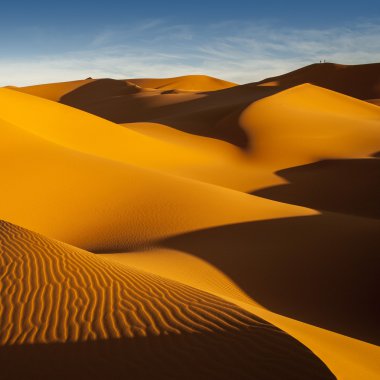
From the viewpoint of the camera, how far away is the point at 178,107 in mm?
48125

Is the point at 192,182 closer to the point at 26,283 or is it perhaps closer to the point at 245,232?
the point at 245,232

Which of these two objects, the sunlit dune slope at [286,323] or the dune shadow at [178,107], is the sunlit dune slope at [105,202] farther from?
the dune shadow at [178,107]

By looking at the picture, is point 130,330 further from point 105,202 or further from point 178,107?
point 178,107

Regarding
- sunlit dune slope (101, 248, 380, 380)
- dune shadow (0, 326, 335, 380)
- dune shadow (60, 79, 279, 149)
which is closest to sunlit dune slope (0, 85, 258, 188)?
dune shadow (60, 79, 279, 149)

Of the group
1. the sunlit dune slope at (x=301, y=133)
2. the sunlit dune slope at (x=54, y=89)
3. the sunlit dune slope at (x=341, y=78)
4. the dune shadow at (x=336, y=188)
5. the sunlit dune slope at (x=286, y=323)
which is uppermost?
the sunlit dune slope at (x=341, y=78)

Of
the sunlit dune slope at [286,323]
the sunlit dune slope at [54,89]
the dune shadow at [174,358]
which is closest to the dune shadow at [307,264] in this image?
the sunlit dune slope at [286,323]

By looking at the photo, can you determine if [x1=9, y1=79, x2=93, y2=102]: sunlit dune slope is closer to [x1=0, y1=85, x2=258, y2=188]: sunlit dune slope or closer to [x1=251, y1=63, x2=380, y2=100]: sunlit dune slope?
[x1=251, y1=63, x2=380, y2=100]: sunlit dune slope

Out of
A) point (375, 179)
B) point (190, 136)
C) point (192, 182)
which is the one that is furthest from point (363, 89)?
point (192, 182)

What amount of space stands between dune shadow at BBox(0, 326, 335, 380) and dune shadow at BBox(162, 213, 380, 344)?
3.38m

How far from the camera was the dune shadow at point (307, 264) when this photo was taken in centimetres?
806

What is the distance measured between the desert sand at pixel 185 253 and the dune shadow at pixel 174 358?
16mm

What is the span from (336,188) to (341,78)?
177 ft

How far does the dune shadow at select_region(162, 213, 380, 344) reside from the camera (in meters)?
8.06

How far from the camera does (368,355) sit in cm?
524
